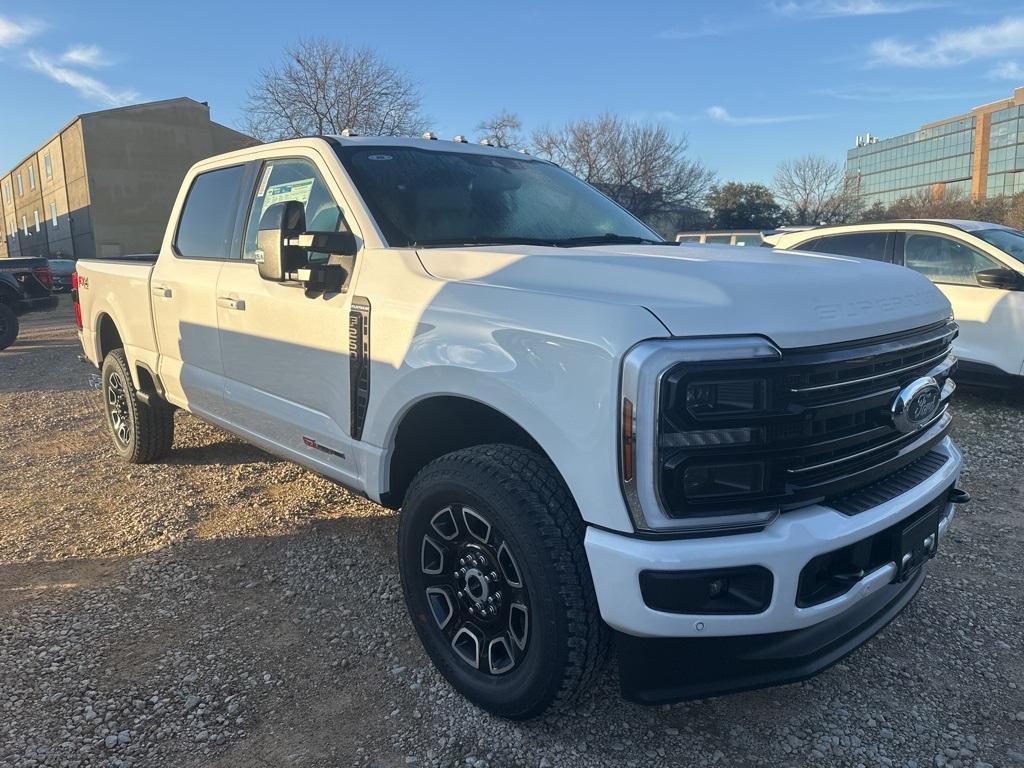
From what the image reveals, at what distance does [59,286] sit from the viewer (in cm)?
2381

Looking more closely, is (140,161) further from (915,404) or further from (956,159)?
(956,159)

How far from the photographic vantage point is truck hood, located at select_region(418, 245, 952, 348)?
205 centimetres

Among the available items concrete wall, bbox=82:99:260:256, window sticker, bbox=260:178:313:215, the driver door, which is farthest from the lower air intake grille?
concrete wall, bbox=82:99:260:256

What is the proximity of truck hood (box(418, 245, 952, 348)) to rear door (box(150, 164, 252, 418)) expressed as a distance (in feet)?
5.81

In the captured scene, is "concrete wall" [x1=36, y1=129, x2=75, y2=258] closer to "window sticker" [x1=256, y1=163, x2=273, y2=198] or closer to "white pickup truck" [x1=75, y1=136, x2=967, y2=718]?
"window sticker" [x1=256, y1=163, x2=273, y2=198]

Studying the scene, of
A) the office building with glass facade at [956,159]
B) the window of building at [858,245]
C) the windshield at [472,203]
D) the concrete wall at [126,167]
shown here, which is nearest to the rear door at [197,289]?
the windshield at [472,203]

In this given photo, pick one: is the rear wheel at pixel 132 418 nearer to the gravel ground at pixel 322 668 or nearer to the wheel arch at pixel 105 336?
the wheel arch at pixel 105 336

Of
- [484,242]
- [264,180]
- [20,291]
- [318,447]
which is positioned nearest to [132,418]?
[264,180]

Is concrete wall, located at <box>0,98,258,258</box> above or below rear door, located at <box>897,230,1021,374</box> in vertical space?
above

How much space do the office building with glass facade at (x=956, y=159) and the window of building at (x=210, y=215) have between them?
5528cm

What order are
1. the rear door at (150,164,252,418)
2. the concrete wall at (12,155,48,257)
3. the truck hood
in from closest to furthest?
the truck hood < the rear door at (150,164,252,418) < the concrete wall at (12,155,48,257)

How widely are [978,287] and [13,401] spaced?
9780 millimetres

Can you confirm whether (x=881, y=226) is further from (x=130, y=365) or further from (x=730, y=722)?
(x=130, y=365)

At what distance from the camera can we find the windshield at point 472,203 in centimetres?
320
